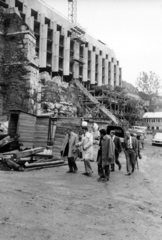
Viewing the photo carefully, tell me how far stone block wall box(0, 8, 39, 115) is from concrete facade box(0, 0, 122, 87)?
1174 cm

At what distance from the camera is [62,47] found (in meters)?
40.9

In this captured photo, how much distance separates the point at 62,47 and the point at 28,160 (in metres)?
33.2

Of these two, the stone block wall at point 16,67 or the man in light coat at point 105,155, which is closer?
the man in light coat at point 105,155

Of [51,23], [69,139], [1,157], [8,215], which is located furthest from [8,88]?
[51,23]

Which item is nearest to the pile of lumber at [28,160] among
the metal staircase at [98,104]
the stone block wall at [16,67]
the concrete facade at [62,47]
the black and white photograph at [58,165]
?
the black and white photograph at [58,165]

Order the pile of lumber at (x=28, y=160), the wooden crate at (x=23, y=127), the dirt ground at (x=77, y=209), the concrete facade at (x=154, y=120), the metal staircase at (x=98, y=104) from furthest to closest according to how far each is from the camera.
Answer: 1. the concrete facade at (x=154, y=120)
2. the metal staircase at (x=98, y=104)
3. the wooden crate at (x=23, y=127)
4. the pile of lumber at (x=28, y=160)
5. the dirt ground at (x=77, y=209)

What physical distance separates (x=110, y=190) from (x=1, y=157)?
551 centimetres

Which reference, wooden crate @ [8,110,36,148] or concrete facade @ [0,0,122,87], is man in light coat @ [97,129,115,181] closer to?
wooden crate @ [8,110,36,148]

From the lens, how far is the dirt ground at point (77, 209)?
396 cm

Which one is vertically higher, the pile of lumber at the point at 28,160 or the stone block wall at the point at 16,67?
the stone block wall at the point at 16,67

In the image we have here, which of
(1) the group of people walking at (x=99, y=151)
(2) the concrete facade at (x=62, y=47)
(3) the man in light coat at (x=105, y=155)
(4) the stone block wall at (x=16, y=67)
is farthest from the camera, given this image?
(2) the concrete facade at (x=62, y=47)

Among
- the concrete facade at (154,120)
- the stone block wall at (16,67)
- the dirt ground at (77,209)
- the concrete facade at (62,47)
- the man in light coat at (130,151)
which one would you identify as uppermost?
the concrete facade at (62,47)

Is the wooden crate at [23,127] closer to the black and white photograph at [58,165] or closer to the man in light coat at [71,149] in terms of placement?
the black and white photograph at [58,165]

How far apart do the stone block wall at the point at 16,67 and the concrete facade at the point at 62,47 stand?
11744mm
